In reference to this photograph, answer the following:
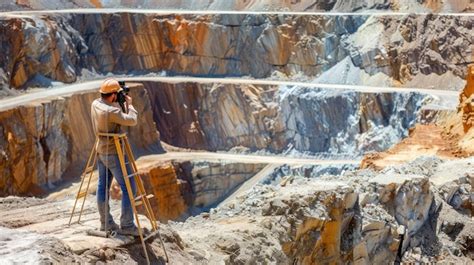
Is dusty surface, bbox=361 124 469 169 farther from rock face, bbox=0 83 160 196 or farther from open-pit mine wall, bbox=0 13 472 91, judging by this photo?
rock face, bbox=0 83 160 196

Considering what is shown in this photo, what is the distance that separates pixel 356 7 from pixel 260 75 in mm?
7905

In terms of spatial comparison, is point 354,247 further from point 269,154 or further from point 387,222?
point 269,154

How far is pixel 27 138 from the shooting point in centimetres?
2722

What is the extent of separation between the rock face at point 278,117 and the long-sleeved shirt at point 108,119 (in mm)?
24006

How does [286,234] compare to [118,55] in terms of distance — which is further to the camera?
[118,55]

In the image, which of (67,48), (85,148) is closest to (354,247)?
(85,148)

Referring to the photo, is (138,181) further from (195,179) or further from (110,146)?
(195,179)

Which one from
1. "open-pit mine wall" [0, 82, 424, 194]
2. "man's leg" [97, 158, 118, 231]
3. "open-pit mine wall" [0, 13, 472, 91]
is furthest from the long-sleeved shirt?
"open-pit mine wall" [0, 13, 472, 91]

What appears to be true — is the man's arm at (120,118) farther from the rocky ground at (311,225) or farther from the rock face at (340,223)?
the rock face at (340,223)

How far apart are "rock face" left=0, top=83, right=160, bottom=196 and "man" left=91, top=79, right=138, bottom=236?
751 inches

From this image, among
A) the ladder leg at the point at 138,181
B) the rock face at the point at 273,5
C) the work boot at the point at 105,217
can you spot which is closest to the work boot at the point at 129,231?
the work boot at the point at 105,217

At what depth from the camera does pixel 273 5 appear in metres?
41.5

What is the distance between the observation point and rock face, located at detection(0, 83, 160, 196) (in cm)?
2622

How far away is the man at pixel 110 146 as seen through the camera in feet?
24.5
